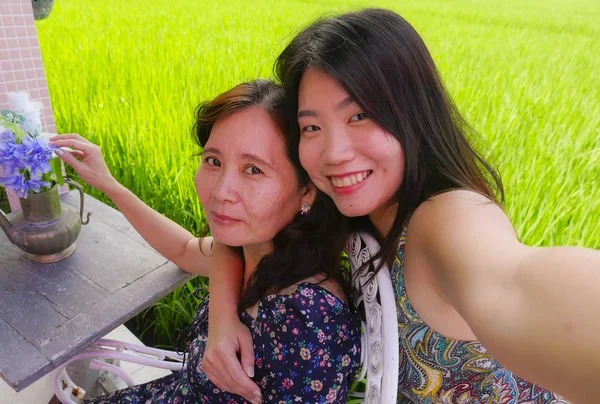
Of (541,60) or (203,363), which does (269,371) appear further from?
(541,60)

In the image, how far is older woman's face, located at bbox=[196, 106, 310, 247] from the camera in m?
0.94

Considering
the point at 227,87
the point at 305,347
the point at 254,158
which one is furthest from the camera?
the point at 227,87

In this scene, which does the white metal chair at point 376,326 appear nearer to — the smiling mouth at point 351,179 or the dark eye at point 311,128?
the smiling mouth at point 351,179

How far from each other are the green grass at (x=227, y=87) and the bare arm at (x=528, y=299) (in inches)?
29.4

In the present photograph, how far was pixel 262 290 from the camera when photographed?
0.98m

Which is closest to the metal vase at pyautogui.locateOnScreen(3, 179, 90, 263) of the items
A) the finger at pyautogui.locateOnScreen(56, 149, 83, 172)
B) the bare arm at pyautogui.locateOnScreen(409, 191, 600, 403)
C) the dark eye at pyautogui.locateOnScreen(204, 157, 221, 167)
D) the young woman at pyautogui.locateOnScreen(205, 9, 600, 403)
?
the finger at pyautogui.locateOnScreen(56, 149, 83, 172)

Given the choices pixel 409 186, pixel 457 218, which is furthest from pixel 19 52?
pixel 457 218

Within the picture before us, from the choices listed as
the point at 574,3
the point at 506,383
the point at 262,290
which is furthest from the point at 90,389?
the point at 574,3

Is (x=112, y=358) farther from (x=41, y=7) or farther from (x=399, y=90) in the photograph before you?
(x=41, y=7)

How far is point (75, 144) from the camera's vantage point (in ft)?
4.02

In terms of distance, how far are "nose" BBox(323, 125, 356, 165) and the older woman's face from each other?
0.15m

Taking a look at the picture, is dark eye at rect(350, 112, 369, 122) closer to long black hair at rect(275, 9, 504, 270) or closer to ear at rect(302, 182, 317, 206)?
long black hair at rect(275, 9, 504, 270)

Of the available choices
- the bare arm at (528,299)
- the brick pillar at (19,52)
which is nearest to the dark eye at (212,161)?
the bare arm at (528,299)

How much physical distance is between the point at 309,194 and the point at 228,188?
201 millimetres
